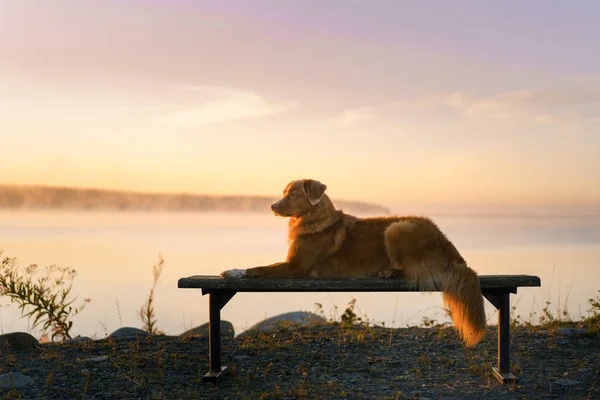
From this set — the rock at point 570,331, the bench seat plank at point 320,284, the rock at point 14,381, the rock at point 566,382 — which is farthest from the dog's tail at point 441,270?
the rock at point 14,381

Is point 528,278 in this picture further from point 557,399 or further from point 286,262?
point 286,262

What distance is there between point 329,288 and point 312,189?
1.00 metres

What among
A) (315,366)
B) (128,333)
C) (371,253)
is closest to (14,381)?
(128,333)

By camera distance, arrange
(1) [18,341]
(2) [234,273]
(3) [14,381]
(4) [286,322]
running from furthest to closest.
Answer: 1. (4) [286,322]
2. (1) [18,341]
3. (3) [14,381]
4. (2) [234,273]

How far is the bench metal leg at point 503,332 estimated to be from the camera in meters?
6.41

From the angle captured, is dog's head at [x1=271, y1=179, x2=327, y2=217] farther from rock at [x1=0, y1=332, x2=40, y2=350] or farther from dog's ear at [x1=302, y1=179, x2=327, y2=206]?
rock at [x1=0, y1=332, x2=40, y2=350]

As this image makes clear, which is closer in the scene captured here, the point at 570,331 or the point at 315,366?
the point at 315,366

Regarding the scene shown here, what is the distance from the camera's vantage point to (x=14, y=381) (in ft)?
21.0

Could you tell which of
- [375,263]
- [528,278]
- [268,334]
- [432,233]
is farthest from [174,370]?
[528,278]

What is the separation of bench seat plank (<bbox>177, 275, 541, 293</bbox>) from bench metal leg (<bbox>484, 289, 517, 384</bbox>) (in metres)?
0.28

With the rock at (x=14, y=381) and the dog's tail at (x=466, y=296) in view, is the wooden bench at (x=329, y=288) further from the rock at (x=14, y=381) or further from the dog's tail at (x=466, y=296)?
the rock at (x=14, y=381)

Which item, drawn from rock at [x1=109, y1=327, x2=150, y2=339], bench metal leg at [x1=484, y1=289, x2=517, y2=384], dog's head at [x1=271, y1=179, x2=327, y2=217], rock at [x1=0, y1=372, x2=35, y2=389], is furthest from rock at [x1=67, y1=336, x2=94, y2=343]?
bench metal leg at [x1=484, y1=289, x2=517, y2=384]

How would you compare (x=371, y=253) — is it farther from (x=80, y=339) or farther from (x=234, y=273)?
(x=80, y=339)

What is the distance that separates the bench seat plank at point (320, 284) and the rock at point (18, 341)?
115 inches
